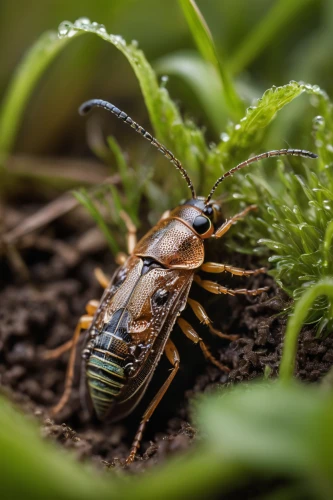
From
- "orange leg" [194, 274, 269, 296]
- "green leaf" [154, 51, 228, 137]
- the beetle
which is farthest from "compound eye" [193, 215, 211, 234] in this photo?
"green leaf" [154, 51, 228, 137]

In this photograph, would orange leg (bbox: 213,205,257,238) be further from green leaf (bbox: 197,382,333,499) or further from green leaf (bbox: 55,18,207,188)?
green leaf (bbox: 197,382,333,499)

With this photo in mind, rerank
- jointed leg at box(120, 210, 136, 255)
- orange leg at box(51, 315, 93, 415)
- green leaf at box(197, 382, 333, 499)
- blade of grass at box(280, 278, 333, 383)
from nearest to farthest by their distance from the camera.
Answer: green leaf at box(197, 382, 333, 499), blade of grass at box(280, 278, 333, 383), orange leg at box(51, 315, 93, 415), jointed leg at box(120, 210, 136, 255)

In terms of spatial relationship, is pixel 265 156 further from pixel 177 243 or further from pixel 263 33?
pixel 263 33

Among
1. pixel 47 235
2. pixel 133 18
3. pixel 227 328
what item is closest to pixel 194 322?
pixel 227 328

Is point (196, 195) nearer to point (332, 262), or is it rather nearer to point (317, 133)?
point (317, 133)

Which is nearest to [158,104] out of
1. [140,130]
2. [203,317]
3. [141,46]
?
[140,130]

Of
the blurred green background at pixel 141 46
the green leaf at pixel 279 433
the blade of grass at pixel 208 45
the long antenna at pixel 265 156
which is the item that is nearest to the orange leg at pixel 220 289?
the long antenna at pixel 265 156
